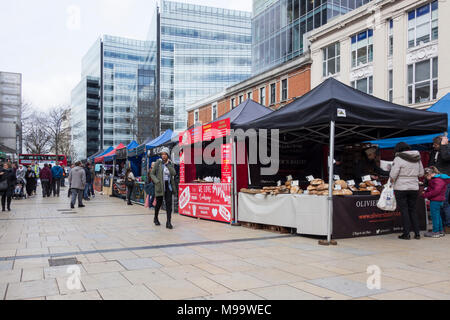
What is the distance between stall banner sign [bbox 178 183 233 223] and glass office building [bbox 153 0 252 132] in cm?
6632

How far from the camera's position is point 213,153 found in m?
12.2

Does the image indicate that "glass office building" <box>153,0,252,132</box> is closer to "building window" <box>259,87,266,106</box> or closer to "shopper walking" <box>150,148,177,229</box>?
"building window" <box>259,87,266,106</box>

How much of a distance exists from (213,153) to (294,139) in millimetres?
2853

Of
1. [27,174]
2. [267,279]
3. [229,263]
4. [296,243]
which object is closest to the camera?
[267,279]

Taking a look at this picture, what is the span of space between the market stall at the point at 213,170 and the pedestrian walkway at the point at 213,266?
1362 mm

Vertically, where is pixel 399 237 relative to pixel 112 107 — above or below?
below

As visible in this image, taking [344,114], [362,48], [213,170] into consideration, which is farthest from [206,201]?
[362,48]

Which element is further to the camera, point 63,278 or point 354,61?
point 354,61

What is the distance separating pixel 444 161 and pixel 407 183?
119cm

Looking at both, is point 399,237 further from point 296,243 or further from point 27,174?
point 27,174

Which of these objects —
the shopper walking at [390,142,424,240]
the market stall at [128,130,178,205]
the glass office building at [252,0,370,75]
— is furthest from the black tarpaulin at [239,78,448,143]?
the glass office building at [252,0,370,75]

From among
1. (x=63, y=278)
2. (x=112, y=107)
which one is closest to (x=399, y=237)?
(x=63, y=278)

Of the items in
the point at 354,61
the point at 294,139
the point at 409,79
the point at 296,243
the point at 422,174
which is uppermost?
the point at 354,61

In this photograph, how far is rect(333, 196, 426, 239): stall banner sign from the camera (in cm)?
710
